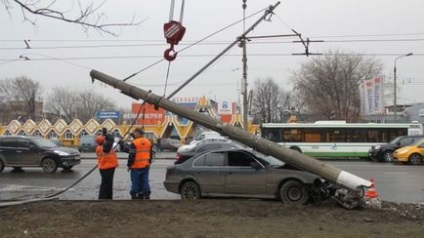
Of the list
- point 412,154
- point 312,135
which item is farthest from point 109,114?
point 412,154

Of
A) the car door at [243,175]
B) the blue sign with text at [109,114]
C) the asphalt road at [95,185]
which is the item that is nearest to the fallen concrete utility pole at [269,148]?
the car door at [243,175]

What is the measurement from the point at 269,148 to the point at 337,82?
56120 millimetres

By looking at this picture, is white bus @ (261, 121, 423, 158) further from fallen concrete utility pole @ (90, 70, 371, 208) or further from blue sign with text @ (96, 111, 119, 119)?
blue sign with text @ (96, 111, 119, 119)

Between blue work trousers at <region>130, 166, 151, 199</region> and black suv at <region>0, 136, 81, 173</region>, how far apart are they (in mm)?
11304

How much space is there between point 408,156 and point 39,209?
2405 centimetres

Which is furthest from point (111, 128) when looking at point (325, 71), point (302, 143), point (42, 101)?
point (42, 101)

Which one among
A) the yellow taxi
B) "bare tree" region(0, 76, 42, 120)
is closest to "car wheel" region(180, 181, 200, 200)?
the yellow taxi

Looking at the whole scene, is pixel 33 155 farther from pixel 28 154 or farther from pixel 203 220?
pixel 203 220

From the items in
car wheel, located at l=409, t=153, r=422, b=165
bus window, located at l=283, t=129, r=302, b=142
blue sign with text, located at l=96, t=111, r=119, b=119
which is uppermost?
blue sign with text, located at l=96, t=111, r=119, b=119

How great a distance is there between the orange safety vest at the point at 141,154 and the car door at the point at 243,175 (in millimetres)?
1990

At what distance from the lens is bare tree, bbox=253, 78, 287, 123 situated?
4267 inches

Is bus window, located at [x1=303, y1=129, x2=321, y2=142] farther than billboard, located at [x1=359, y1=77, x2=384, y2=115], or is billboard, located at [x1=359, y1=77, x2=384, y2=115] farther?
billboard, located at [x1=359, y1=77, x2=384, y2=115]

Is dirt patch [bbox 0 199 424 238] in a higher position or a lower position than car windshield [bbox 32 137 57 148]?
lower

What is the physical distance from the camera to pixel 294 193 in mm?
12594
